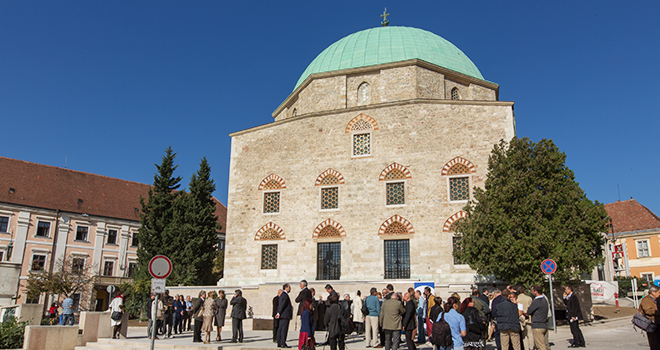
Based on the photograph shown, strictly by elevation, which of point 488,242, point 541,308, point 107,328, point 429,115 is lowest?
point 107,328

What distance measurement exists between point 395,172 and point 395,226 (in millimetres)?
2143

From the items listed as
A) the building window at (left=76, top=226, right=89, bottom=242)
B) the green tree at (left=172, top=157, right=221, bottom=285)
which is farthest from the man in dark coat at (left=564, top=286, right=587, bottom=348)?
the building window at (left=76, top=226, right=89, bottom=242)

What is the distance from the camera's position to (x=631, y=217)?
3541 cm

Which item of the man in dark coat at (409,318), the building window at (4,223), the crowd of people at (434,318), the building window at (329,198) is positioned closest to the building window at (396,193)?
the building window at (329,198)

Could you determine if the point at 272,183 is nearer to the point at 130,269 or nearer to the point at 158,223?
the point at 158,223

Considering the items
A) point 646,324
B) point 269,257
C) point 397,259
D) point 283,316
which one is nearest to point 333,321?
point 283,316

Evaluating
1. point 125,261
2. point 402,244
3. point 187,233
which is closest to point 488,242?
point 402,244

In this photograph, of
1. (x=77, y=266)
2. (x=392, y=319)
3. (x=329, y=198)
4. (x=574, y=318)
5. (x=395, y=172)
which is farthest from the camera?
(x=77, y=266)

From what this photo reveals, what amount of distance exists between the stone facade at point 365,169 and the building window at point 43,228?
54.4 feet

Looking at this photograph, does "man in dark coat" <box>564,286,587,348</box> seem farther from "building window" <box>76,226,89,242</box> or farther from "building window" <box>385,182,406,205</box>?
"building window" <box>76,226,89,242</box>

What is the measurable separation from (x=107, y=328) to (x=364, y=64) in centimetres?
1501

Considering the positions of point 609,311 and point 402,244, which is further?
point 609,311

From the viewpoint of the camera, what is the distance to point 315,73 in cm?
2159

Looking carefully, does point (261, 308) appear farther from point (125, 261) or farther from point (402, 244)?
point (125, 261)
